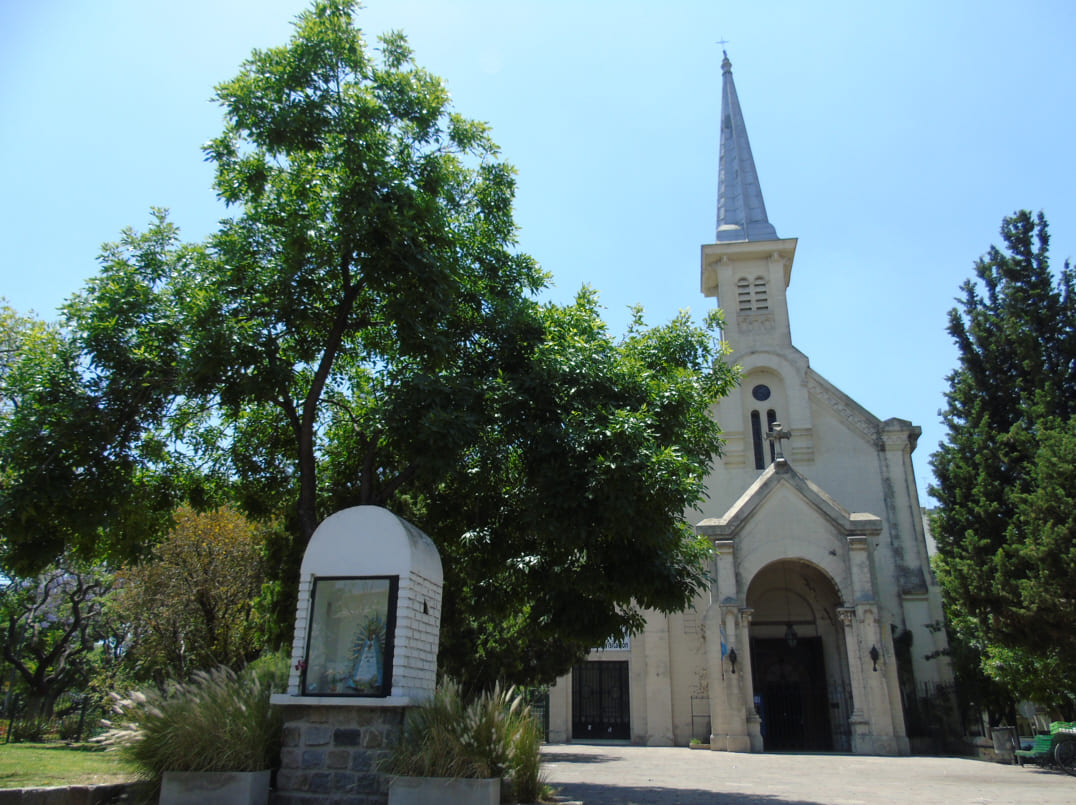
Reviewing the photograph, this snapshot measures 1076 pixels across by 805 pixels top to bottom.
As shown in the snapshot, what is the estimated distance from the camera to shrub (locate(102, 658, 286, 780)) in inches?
330

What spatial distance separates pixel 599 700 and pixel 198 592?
1583cm

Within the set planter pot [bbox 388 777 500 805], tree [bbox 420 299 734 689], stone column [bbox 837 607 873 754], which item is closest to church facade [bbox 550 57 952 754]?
stone column [bbox 837 607 873 754]

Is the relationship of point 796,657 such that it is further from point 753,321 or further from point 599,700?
point 753,321

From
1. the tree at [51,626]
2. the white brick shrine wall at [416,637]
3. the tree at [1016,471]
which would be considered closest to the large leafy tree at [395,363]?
the white brick shrine wall at [416,637]

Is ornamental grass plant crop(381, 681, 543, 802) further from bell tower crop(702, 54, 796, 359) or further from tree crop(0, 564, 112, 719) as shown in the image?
tree crop(0, 564, 112, 719)

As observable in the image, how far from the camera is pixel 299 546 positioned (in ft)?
56.5

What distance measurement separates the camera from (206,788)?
8.14 m

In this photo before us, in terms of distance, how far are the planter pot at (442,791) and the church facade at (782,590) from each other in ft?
51.5

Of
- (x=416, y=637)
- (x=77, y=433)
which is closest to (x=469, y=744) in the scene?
(x=416, y=637)

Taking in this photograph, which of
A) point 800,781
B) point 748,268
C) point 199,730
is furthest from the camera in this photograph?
point 748,268

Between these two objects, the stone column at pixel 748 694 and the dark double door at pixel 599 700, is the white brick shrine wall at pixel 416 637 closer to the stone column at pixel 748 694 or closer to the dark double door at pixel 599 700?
the stone column at pixel 748 694

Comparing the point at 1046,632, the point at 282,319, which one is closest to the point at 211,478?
the point at 282,319

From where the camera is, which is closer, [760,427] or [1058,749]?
[1058,749]

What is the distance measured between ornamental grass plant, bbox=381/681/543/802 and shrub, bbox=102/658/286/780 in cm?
168
